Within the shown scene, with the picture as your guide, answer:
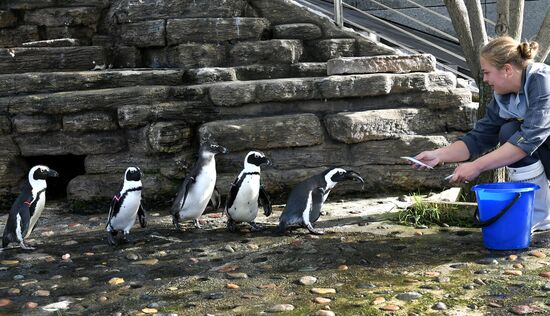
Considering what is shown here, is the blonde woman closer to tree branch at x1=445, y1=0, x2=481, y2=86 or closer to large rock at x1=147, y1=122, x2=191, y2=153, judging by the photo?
tree branch at x1=445, y1=0, x2=481, y2=86

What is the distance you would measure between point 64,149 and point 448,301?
13.3 ft

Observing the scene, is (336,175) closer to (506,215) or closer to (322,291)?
(506,215)

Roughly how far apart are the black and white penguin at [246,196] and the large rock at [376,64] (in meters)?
1.22

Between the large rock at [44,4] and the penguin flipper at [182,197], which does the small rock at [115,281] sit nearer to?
the penguin flipper at [182,197]

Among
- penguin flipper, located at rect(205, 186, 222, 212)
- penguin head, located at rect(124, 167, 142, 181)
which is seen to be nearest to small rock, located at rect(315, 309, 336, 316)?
penguin head, located at rect(124, 167, 142, 181)

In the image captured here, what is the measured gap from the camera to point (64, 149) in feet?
20.3

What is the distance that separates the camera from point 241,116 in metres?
6.10

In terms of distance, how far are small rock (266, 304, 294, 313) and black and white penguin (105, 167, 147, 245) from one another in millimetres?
1960

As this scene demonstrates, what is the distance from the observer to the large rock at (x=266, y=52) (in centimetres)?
643

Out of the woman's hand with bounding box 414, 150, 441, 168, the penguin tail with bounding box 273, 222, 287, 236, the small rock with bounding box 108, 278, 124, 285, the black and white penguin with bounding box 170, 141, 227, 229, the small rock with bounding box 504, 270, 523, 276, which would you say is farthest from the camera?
the black and white penguin with bounding box 170, 141, 227, 229

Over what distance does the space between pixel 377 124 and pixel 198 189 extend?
166 centimetres

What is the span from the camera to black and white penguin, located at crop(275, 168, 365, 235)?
492 centimetres

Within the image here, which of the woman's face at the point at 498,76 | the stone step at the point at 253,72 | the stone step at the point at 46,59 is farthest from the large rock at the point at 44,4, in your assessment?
the woman's face at the point at 498,76

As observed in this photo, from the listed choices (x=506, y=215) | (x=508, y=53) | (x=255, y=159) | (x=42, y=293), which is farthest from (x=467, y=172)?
(x=42, y=293)
